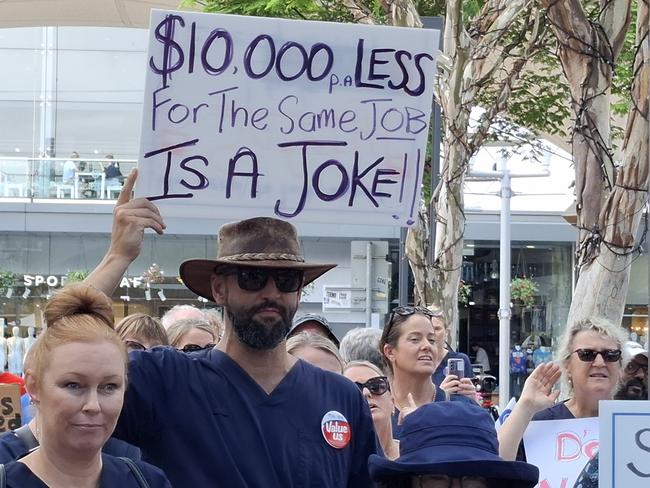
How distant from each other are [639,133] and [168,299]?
25.7 metres

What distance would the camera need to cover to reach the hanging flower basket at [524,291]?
32781 millimetres

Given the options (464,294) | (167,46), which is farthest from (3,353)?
(167,46)

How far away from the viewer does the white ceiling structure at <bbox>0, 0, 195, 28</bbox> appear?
20.5 metres

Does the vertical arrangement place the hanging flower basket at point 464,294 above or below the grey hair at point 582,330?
above

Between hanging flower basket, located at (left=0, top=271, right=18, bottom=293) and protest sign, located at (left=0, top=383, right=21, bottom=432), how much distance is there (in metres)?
28.4

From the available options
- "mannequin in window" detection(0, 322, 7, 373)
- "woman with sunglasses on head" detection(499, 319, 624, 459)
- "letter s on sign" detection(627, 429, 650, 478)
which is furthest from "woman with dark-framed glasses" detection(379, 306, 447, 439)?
"mannequin in window" detection(0, 322, 7, 373)

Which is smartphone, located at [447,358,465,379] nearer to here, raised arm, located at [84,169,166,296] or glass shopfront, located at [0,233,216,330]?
raised arm, located at [84,169,166,296]

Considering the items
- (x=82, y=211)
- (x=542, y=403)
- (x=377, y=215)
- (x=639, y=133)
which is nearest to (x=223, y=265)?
(x=377, y=215)

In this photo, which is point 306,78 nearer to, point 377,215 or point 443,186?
point 377,215

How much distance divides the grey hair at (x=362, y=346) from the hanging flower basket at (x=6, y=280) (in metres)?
26.7

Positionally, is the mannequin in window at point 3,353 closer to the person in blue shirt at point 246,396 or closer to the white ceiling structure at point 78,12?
the white ceiling structure at point 78,12

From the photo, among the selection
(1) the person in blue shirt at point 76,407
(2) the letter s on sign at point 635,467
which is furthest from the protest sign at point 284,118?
(2) the letter s on sign at point 635,467

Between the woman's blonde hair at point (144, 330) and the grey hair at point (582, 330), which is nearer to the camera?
the grey hair at point (582, 330)

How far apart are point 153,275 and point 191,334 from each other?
26.3 metres
